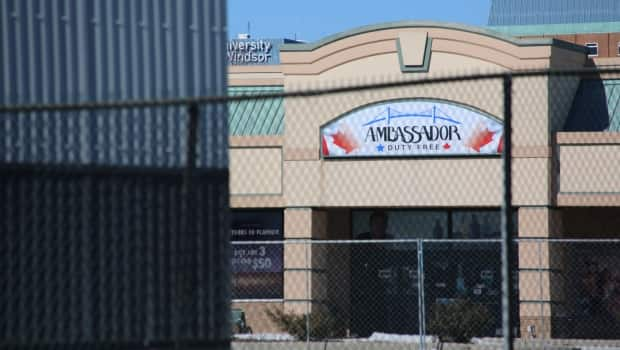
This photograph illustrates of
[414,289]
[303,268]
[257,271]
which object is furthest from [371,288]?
[257,271]

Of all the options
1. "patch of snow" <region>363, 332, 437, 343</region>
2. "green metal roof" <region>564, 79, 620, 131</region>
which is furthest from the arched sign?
"patch of snow" <region>363, 332, 437, 343</region>

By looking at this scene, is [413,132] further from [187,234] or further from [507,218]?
[507,218]

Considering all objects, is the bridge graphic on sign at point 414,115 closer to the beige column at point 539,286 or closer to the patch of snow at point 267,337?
the beige column at point 539,286

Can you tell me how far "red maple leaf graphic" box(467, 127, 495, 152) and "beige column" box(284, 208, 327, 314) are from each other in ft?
13.0

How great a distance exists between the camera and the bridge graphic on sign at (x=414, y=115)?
29391 millimetres

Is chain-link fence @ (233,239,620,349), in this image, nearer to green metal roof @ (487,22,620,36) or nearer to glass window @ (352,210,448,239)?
glass window @ (352,210,448,239)

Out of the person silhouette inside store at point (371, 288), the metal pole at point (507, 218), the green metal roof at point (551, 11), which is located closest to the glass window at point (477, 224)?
the person silhouette inside store at point (371, 288)

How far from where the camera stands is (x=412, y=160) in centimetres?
2992

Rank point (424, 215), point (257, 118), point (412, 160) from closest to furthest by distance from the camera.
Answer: point (412, 160)
point (424, 215)
point (257, 118)

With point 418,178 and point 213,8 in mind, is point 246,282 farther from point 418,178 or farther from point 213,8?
point 213,8

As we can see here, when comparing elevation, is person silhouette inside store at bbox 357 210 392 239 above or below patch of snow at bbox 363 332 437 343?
above

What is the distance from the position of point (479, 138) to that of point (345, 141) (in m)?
3.10

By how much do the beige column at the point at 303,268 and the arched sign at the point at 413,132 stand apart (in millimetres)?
1698

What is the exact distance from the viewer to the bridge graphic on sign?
29391 mm
